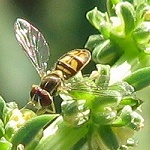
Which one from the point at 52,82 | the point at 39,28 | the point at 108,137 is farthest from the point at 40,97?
the point at 39,28

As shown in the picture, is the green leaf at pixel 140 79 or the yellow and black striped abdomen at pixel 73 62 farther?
the yellow and black striped abdomen at pixel 73 62

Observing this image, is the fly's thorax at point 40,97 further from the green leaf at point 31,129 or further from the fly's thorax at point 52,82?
the green leaf at point 31,129

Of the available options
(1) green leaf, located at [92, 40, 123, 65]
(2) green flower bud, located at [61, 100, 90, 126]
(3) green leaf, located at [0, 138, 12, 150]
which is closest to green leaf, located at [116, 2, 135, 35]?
(1) green leaf, located at [92, 40, 123, 65]

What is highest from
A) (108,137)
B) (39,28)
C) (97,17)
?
(97,17)

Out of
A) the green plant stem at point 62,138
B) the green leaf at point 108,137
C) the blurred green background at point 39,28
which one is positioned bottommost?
the blurred green background at point 39,28

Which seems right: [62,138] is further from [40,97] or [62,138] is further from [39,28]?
[39,28]

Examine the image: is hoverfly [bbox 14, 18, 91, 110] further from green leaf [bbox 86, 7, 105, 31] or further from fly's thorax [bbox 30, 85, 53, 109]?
green leaf [bbox 86, 7, 105, 31]

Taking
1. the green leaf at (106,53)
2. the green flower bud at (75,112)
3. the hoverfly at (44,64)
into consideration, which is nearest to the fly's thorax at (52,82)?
the hoverfly at (44,64)
